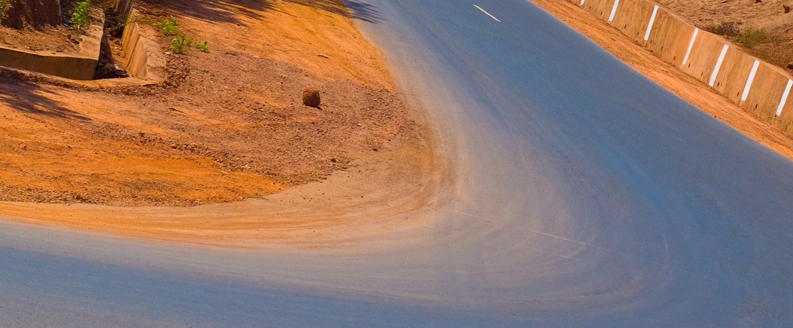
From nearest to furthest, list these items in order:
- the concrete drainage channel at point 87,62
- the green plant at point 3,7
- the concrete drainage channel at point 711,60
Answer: the concrete drainage channel at point 87,62
the green plant at point 3,7
the concrete drainage channel at point 711,60

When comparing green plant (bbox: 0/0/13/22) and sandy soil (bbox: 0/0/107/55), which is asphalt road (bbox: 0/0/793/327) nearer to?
sandy soil (bbox: 0/0/107/55)

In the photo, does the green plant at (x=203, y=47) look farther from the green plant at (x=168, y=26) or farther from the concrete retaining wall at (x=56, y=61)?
the concrete retaining wall at (x=56, y=61)

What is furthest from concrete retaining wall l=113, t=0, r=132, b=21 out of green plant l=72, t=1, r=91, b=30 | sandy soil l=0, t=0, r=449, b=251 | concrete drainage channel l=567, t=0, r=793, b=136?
concrete drainage channel l=567, t=0, r=793, b=136

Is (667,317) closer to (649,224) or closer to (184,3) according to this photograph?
(649,224)

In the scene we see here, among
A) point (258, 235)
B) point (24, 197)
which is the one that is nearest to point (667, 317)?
point (258, 235)

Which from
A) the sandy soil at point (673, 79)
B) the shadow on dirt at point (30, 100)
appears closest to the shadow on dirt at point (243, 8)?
the shadow on dirt at point (30, 100)
